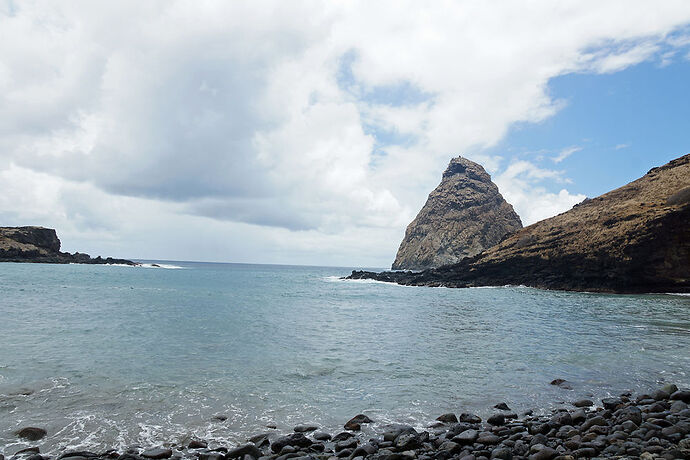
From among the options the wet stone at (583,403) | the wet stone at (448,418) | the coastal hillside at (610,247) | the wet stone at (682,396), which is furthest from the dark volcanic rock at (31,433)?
the coastal hillside at (610,247)

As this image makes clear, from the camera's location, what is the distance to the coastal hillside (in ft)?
165

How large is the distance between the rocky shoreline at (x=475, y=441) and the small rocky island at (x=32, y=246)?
467ft

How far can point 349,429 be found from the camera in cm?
1005

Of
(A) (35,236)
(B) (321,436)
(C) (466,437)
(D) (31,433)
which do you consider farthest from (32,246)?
(C) (466,437)

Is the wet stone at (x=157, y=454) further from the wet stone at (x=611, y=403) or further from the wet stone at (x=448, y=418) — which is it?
the wet stone at (x=611, y=403)

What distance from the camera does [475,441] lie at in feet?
29.3

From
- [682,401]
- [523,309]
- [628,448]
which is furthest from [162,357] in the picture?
[523,309]

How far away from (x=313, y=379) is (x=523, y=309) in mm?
28903

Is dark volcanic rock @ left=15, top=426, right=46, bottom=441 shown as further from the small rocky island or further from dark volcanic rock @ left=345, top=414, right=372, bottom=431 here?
the small rocky island

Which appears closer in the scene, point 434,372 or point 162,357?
point 434,372

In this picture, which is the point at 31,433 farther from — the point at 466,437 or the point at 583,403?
the point at 583,403

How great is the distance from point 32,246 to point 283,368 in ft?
471

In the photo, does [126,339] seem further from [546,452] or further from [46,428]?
[546,452]

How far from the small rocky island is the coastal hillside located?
12026 centimetres
